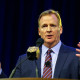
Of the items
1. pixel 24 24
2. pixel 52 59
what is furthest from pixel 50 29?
pixel 24 24

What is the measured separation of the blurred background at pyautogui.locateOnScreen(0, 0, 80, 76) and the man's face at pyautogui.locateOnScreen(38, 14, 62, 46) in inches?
32.3

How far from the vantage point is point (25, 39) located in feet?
9.03

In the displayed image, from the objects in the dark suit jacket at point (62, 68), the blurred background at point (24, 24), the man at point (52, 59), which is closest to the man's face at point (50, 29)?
the man at point (52, 59)

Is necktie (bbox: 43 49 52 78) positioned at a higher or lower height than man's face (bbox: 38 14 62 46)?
lower

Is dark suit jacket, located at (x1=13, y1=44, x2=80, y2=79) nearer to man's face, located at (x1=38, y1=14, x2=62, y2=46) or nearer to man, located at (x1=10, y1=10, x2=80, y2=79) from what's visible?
man, located at (x1=10, y1=10, x2=80, y2=79)

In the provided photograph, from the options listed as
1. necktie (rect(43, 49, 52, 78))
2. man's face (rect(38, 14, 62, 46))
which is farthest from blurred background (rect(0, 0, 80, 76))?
necktie (rect(43, 49, 52, 78))

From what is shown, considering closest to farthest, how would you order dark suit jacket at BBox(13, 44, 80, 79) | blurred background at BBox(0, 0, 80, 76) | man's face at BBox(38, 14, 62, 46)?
1. dark suit jacket at BBox(13, 44, 80, 79)
2. man's face at BBox(38, 14, 62, 46)
3. blurred background at BBox(0, 0, 80, 76)

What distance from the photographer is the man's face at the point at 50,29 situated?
5.89 feet

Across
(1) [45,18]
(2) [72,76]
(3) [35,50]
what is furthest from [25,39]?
(3) [35,50]

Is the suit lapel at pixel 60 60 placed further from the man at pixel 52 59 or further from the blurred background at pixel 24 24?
the blurred background at pixel 24 24

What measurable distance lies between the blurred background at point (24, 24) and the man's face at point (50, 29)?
2.69 ft

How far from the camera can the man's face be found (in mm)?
1795

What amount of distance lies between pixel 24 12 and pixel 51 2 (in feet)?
1.28

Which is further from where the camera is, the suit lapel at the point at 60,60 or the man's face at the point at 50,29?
the man's face at the point at 50,29
